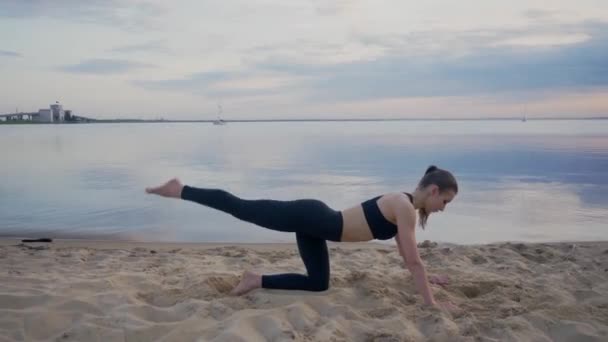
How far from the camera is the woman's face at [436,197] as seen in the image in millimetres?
3652

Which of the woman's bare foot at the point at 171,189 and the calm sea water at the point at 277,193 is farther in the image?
the calm sea water at the point at 277,193

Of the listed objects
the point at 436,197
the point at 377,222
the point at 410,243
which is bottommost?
the point at 410,243

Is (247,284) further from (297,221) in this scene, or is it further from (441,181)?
(441,181)

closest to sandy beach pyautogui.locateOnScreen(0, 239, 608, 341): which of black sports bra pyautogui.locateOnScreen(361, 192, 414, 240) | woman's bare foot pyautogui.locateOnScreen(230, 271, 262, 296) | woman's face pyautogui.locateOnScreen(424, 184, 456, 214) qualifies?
woman's bare foot pyautogui.locateOnScreen(230, 271, 262, 296)

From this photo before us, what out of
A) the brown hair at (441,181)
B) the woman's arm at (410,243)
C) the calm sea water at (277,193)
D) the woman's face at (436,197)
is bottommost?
the calm sea water at (277,193)

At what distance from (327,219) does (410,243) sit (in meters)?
0.60

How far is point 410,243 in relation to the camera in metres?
3.53

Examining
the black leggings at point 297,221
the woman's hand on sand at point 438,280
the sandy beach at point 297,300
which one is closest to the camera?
the sandy beach at point 297,300

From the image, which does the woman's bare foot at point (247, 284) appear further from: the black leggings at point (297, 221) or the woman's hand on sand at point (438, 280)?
the woman's hand on sand at point (438, 280)

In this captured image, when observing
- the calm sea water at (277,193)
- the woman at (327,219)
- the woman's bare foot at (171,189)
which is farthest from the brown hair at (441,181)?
the calm sea water at (277,193)

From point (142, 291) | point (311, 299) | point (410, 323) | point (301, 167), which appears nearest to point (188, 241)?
point (142, 291)

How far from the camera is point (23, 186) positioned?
12.0m

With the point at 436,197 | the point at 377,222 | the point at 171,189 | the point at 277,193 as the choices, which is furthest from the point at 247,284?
the point at 277,193

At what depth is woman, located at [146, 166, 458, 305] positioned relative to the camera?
3.59 m
